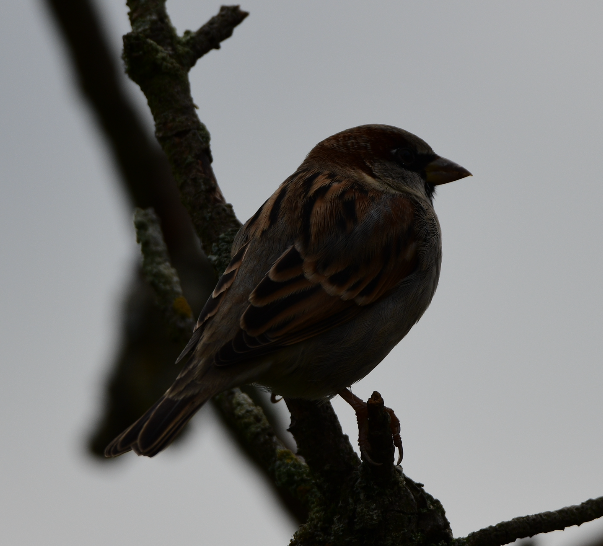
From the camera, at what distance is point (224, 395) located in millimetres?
4051

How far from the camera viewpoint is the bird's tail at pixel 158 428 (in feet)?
10.9

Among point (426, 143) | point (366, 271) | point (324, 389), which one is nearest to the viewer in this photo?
point (324, 389)

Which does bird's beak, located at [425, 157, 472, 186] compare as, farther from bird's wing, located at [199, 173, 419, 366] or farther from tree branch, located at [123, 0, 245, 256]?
tree branch, located at [123, 0, 245, 256]

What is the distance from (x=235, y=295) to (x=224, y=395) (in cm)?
52

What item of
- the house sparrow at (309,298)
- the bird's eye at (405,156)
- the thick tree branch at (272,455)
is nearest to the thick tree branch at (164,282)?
the house sparrow at (309,298)

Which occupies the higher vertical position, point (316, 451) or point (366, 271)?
point (366, 271)

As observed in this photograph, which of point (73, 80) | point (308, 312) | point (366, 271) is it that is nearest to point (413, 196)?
point (366, 271)

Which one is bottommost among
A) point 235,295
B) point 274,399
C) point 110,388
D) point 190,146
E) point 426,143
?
point 274,399

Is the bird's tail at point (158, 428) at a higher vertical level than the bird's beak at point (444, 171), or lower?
lower

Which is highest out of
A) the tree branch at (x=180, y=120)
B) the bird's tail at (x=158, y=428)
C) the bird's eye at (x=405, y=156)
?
the tree branch at (x=180, y=120)

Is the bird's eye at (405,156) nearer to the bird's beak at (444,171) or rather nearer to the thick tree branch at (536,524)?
the bird's beak at (444,171)

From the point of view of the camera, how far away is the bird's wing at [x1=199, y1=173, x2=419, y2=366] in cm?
385

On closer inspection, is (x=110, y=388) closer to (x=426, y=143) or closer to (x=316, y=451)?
A: (x=316, y=451)

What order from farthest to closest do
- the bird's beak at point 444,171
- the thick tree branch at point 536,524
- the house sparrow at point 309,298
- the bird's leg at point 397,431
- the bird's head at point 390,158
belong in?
1. the bird's beak at point 444,171
2. the bird's head at point 390,158
3. the bird's leg at point 397,431
4. the house sparrow at point 309,298
5. the thick tree branch at point 536,524
